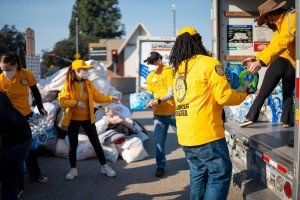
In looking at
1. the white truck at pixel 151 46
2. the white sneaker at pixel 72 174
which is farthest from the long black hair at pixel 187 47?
the white truck at pixel 151 46

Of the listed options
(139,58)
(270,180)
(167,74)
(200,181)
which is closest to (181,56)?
(200,181)

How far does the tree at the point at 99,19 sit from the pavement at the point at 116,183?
192 feet

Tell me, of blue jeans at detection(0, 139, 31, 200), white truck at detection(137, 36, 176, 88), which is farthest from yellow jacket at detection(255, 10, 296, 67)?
white truck at detection(137, 36, 176, 88)

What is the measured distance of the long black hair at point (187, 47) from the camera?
3.03 metres

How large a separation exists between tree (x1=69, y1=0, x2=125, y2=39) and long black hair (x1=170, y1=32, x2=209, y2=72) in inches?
2404

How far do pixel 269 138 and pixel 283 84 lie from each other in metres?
0.83

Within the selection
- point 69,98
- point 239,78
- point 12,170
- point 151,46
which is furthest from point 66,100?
point 151,46

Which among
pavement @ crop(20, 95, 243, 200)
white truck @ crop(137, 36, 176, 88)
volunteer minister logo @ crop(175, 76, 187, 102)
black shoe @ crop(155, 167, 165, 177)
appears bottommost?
pavement @ crop(20, 95, 243, 200)

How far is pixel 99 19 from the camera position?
6297 cm

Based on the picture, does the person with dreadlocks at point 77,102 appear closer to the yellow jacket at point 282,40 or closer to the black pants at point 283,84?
the black pants at point 283,84

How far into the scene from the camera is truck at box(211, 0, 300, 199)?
2873 millimetres

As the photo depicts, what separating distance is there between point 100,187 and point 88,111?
1114 millimetres

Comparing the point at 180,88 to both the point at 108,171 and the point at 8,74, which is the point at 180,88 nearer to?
the point at 8,74

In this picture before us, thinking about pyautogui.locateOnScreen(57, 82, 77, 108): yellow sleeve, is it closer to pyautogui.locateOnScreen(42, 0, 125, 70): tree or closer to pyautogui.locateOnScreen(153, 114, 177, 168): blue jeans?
pyautogui.locateOnScreen(153, 114, 177, 168): blue jeans
